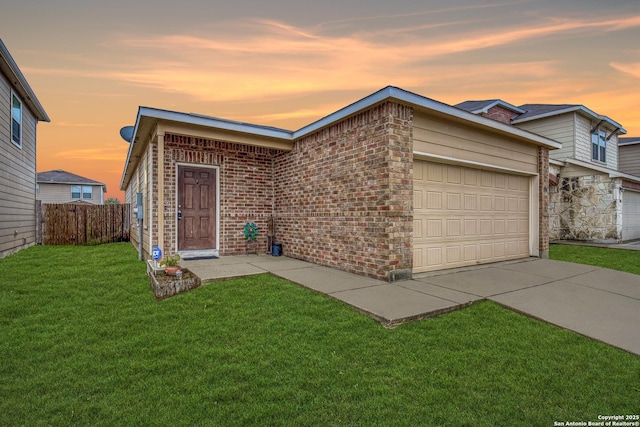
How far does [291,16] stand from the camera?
7.39 m

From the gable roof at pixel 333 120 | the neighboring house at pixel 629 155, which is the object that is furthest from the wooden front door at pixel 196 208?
the neighboring house at pixel 629 155

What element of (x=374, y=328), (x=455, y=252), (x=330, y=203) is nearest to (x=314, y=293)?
(x=374, y=328)

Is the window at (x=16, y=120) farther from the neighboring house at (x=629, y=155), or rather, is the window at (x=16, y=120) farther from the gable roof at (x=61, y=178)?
the neighboring house at (x=629, y=155)

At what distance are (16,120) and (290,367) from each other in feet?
38.7

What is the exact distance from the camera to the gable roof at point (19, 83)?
7328 mm

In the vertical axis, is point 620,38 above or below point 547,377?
above

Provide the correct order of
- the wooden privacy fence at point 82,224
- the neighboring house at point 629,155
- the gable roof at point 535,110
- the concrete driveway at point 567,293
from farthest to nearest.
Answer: the neighboring house at point 629,155
the gable roof at point 535,110
the wooden privacy fence at point 82,224
the concrete driveway at point 567,293

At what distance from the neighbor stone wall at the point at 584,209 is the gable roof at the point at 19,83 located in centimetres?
1819

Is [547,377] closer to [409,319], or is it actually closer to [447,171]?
[409,319]

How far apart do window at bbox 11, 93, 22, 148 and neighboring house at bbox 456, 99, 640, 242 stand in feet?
55.3

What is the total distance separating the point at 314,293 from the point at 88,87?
8814 millimetres

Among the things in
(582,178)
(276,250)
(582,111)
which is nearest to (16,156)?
(276,250)

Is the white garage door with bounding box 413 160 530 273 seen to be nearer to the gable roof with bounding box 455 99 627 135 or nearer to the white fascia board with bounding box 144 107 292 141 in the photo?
the white fascia board with bounding box 144 107 292 141

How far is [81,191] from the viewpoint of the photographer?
85.6 ft
